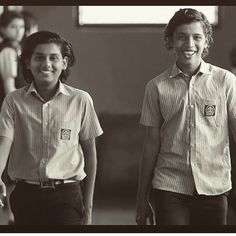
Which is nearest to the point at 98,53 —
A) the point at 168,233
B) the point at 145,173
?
the point at 145,173

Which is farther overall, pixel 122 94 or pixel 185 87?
pixel 122 94

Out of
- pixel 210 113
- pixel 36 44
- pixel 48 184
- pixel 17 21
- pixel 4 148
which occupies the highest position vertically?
pixel 17 21

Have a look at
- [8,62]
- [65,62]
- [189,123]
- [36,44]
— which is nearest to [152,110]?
[189,123]

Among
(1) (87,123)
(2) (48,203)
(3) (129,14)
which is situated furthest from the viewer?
(3) (129,14)

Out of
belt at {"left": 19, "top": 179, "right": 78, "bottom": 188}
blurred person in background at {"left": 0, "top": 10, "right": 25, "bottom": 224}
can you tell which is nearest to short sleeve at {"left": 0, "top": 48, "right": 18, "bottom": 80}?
blurred person in background at {"left": 0, "top": 10, "right": 25, "bottom": 224}

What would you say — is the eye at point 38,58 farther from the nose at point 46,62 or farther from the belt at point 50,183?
the belt at point 50,183

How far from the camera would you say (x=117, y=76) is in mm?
1873

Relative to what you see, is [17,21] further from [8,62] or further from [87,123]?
[87,123]

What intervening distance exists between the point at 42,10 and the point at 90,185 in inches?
29.0

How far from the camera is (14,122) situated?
152 cm

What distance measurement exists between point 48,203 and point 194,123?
1.81 feet

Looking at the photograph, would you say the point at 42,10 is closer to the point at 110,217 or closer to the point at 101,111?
the point at 101,111

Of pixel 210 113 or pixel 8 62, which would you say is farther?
pixel 8 62

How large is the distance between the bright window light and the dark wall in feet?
0.10
